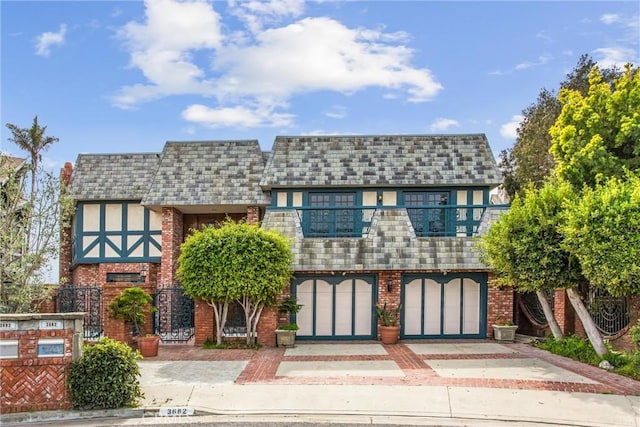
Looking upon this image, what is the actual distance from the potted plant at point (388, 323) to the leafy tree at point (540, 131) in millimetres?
9446

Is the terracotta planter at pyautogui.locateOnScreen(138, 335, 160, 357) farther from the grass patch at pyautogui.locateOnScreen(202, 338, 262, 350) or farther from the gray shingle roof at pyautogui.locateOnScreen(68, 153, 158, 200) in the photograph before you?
the gray shingle roof at pyautogui.locateOnScreen(68, 153, 158, 200)

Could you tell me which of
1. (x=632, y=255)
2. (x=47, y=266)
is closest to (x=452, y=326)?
(x=632, y=255)

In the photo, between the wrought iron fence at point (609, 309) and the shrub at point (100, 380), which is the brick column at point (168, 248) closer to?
the shrub at point (100, 380)

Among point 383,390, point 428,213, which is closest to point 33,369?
point 383,390

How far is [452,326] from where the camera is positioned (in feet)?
50.1

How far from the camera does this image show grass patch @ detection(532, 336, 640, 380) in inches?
401

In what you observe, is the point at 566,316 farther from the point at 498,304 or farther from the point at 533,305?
the point at 498,304

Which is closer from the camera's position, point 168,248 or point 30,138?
point 168,248

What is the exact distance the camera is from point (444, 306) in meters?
15.3

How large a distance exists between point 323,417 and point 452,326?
845cm

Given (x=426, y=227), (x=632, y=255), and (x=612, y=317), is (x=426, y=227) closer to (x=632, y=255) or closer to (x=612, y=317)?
(x=612, y=317)

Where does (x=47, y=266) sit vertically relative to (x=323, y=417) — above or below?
above

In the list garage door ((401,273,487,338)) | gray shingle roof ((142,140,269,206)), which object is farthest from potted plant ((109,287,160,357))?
garage door ((401,273,487,338))

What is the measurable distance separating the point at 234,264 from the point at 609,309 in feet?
33.3
